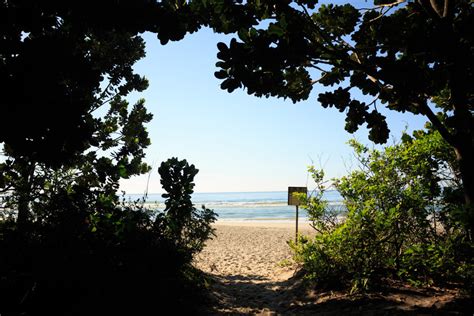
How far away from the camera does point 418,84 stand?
9.68ft

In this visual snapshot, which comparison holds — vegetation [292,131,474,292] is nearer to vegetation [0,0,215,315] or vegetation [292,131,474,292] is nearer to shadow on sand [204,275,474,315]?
shadow on sand [204,275,474,315]

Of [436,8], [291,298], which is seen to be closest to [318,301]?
[291,298]

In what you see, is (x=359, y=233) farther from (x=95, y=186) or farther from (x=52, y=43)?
(x=52, y=43)

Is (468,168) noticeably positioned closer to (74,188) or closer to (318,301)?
(318,301)

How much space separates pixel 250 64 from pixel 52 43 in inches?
64.2

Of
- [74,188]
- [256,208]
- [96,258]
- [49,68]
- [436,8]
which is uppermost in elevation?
[436,8]

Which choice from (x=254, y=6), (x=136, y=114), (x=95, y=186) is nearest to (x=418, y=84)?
(x=254, y=6)

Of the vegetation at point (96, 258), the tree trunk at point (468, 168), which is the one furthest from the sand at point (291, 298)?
the tree trunk at point (468, 168)

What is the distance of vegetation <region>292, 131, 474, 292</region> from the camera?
4.64m

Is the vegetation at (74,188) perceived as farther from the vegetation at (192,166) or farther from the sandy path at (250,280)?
the sandy path at (250,280)

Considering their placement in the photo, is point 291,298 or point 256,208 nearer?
point 291,298

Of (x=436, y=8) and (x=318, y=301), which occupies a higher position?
(x=436, y=8)

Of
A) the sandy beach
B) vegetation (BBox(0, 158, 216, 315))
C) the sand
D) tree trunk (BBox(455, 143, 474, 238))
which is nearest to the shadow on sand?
the sand

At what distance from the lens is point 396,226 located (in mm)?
5043
